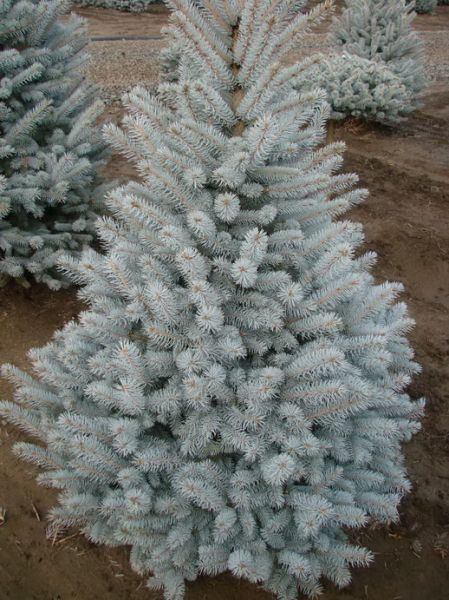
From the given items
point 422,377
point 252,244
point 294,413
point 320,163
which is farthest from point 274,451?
point 422,377

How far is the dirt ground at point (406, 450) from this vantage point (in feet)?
9.52

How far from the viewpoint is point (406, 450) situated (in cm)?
375

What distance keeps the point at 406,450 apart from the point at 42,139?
12.4 ft

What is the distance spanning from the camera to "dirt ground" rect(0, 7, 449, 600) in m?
2.90

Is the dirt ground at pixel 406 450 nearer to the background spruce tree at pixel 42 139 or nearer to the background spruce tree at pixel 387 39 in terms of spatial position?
the background spruce tree at pixel 42 139

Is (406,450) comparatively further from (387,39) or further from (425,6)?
(425,6)

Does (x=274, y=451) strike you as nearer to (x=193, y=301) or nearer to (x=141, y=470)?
(x=141, y=470)

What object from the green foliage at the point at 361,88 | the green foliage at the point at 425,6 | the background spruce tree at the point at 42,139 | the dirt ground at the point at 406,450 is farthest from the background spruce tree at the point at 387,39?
the green foliage at the point at 425,6

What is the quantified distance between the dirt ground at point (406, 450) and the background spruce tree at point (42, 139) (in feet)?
2.15

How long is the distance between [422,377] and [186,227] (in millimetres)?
2801

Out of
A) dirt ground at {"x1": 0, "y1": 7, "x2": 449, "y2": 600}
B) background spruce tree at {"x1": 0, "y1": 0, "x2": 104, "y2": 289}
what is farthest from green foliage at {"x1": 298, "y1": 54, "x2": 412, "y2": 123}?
background spruce tree at {"x1": 0, "y1": 0, "x2": 104, "y2": 289}

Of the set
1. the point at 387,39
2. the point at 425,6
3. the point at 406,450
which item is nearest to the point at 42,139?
the point at 406,450

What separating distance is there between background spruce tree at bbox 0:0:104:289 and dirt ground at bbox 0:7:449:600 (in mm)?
655

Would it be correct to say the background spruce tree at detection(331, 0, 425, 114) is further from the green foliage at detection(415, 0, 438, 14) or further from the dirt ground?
the green foliage at detection(415, 0, 438, 14)
